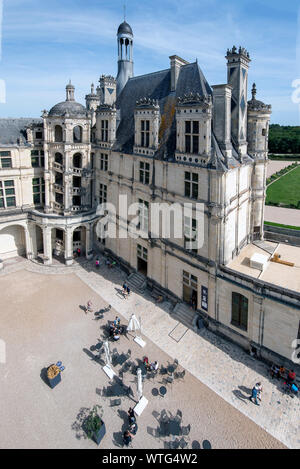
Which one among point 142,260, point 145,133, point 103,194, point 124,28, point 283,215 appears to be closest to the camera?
point 145,133

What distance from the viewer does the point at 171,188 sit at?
27531 mm

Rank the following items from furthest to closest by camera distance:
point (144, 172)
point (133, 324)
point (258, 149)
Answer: point (144, 172) < point (258, 149) < point (133, 324)

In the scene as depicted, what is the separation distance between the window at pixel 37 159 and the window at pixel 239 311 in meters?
26.4

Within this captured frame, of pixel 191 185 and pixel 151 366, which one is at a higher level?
pixel 191 185

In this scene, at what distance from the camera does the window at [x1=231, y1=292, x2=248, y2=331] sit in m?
23.9

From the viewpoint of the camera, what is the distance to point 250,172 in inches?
1142

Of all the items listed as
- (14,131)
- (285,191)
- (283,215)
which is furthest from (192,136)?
(285,191)

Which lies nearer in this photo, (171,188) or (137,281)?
(171,188)

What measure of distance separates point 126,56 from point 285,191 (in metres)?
46.3

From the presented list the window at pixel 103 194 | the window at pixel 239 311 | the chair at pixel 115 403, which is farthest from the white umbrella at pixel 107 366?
the window at pixel 103 194

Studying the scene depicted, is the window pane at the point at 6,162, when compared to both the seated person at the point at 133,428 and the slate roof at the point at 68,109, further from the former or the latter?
the seated person at the point at 133,428

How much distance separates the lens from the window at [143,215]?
1222 inches

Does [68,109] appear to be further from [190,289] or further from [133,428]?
[133,428]
